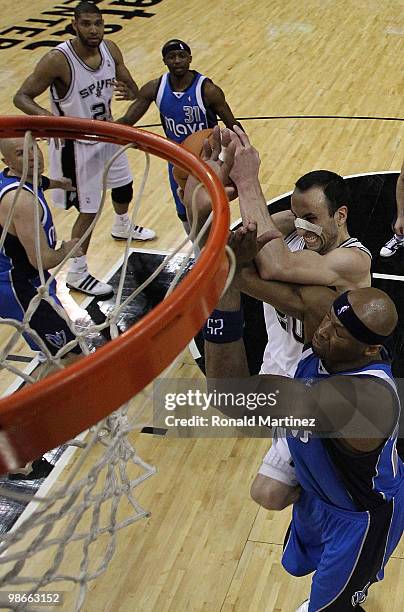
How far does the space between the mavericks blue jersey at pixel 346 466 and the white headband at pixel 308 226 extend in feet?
2.00

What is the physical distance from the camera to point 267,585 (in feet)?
10.5

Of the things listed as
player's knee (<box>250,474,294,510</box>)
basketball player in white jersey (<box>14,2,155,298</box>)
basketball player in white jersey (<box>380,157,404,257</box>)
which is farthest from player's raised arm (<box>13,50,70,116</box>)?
player's knee (<box>250,474,294,510</box>)

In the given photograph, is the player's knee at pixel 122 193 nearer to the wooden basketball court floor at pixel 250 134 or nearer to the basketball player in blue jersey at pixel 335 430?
the wooden basketball court floor at pixel 250 134

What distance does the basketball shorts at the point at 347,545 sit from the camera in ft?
8.64

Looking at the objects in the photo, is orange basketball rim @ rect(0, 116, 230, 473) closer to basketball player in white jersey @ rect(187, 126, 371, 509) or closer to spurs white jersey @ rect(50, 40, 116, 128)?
basketball player in white jersey @ rect(187, 126, 371, 509)

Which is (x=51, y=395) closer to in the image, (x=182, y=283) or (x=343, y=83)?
(x=182, y=283)

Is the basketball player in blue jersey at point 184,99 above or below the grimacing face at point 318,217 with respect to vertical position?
below

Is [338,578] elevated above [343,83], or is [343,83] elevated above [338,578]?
[338,578]

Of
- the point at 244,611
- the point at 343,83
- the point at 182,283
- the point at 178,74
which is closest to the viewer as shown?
the point at 182,283

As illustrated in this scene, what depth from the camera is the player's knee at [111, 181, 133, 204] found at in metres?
5.41

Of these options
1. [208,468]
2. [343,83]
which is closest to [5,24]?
[343,83]

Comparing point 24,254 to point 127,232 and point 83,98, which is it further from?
point 127,232

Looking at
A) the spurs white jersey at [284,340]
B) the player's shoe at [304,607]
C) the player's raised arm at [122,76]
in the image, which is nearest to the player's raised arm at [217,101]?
the player's raised arm at [122,76]

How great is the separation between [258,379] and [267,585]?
1.12m
